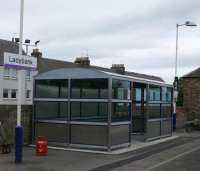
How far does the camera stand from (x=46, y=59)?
60.7 m

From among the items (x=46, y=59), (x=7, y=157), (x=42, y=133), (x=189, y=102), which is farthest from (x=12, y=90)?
(x=7, y=157)

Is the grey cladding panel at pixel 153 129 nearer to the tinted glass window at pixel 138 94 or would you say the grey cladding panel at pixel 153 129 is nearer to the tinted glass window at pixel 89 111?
the tinted glass window at pixel 138 94

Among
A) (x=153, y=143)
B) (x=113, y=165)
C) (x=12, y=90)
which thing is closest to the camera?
(x=113, y=165)

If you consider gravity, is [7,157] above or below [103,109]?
below

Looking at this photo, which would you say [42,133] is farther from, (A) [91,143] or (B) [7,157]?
(B) [7,157]

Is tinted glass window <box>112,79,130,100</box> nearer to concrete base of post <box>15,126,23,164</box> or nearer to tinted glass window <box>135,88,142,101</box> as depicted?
tinted glass window <box>135,88,142,101</box>

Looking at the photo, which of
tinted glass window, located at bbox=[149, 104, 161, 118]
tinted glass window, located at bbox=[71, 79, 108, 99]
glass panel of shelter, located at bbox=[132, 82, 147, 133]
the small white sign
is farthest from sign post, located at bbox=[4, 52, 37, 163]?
glass panel of shelter, located at bbox=[132, 82, 147, 133]

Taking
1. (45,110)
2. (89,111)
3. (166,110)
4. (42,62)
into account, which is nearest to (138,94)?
(166,110)

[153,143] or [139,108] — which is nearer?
[153,143]

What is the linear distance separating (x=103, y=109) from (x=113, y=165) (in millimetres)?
3745

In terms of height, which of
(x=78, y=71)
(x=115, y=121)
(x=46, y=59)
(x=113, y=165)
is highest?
(x=46, y=59)

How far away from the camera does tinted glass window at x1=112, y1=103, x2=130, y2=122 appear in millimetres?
17500

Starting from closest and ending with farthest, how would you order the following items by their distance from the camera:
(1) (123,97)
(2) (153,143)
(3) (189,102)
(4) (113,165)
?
(4) (113,165), (1) (123,97), (2) (153,143), (3) (189,102)

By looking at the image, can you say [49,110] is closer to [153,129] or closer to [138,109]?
[153,129]
